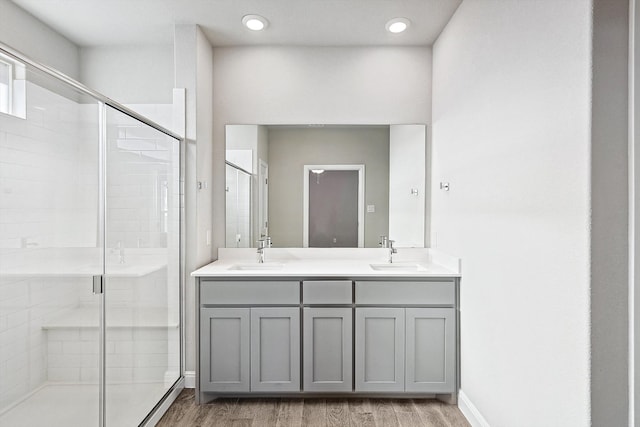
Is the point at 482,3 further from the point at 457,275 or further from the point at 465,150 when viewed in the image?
the point at 457,275

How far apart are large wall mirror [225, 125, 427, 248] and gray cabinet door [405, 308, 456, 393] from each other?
0.74m

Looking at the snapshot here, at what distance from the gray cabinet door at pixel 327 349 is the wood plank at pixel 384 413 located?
21 cm

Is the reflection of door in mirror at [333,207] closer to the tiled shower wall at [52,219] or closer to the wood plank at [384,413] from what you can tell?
the wood plank at [384,413]

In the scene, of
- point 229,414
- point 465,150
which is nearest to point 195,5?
point 465,150

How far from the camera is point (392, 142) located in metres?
3.10

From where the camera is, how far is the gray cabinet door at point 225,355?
2477 mm

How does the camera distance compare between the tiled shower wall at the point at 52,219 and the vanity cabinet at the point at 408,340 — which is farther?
the vanity cabinet at the point at 408,340

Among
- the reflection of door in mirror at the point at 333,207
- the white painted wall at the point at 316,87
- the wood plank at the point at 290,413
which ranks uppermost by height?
the white painted wall at the point at 316,87

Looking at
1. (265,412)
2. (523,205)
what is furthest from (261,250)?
(523,205)

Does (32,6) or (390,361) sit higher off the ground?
(32,6)

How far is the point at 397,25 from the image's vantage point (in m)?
2.72

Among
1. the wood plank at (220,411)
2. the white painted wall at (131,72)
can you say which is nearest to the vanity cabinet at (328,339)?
the wood plank at (220,411)

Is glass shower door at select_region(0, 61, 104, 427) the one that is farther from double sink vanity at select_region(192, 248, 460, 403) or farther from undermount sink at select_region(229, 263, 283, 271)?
undermount sink at select_region(229, 263, 283, 271)

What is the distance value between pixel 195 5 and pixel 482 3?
1761 mm
